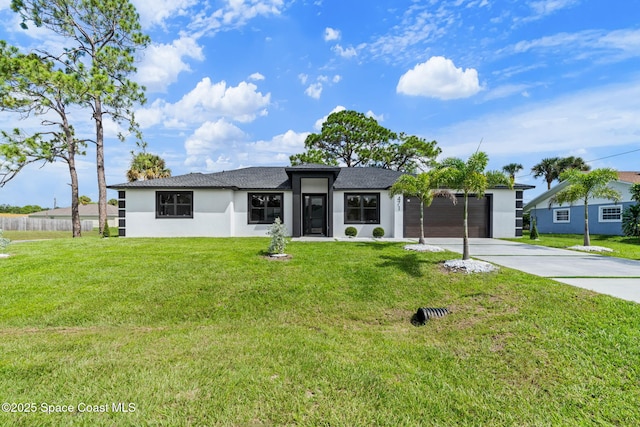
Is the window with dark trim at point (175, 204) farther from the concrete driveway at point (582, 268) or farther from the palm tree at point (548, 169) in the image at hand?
the palm tree at point (548, 169)

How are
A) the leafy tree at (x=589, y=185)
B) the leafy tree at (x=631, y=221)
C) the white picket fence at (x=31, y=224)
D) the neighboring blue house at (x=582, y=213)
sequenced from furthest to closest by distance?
the white picket fence at (x=31, y=224), the neighboring blue house at (x=582, y=213), the leafy tree at (x=631, y=221), the leafy tree at (x=589, y=185)

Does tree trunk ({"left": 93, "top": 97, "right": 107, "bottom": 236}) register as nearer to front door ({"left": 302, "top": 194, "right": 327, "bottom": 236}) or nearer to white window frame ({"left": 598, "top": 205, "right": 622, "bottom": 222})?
front door ({"left": 302, "top": 194, "right": 327, "bottom": 236})

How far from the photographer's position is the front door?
1592 cm

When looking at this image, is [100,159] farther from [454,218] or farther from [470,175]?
[454,218]

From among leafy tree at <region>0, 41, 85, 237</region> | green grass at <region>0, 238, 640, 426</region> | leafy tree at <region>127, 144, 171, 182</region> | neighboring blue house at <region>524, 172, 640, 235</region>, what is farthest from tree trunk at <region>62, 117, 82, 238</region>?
neighboring blue house at <region>524, 172, 640, 235</region>

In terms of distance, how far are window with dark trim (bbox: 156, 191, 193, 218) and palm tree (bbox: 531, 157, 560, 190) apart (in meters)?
36.0

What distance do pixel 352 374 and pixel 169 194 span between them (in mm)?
14742

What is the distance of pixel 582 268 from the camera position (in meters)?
7.56

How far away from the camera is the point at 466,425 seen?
2.54 metres

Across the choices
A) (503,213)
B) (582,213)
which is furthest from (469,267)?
(582,213)

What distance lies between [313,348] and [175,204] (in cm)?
1367

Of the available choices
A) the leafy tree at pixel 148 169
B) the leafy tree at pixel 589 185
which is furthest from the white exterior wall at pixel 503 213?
the leafy tree at pixel 148 169

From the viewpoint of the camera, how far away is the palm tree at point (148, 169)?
2861 centimetres

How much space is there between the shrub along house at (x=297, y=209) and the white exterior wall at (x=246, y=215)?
0.18 ft
